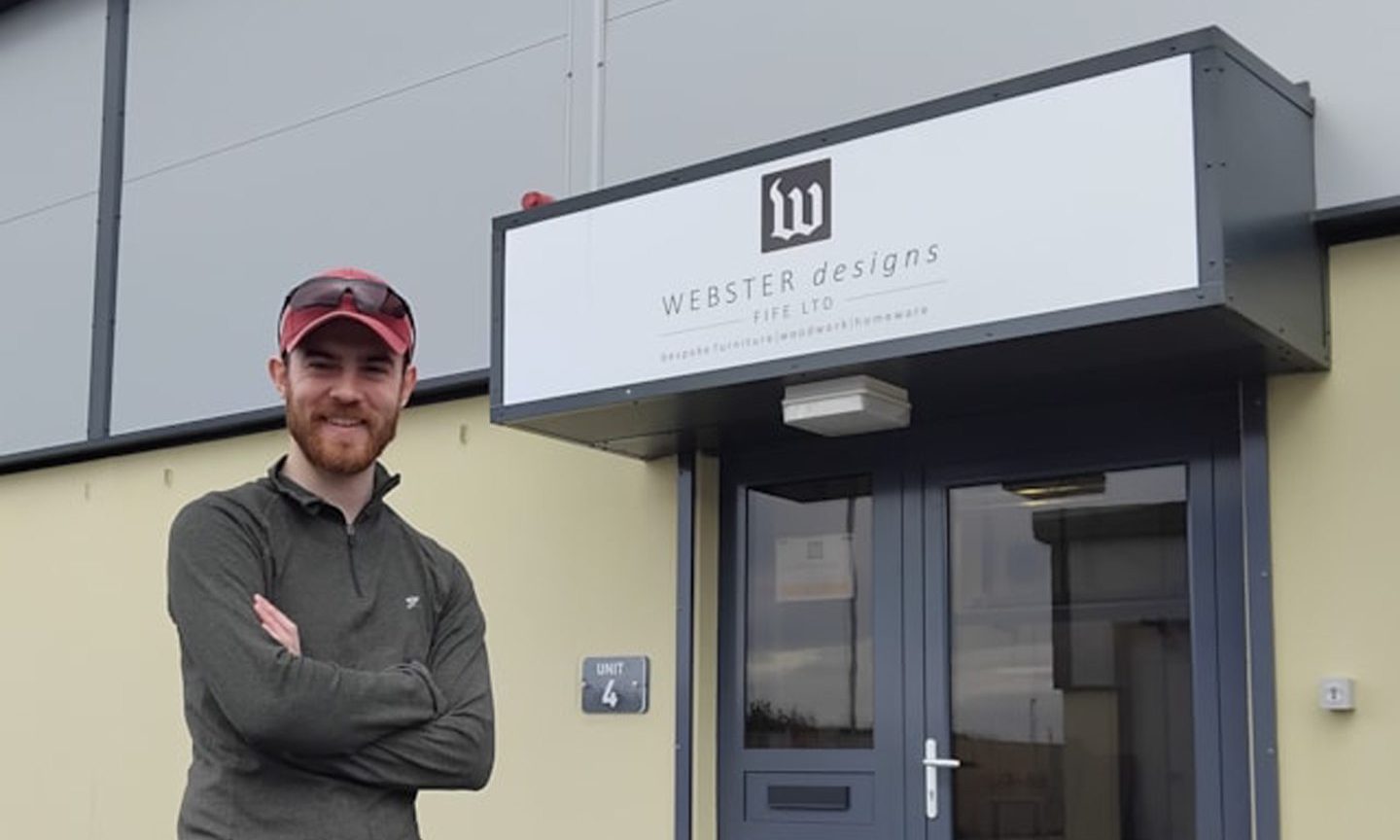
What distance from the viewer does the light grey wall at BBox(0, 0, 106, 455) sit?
822 centimetres

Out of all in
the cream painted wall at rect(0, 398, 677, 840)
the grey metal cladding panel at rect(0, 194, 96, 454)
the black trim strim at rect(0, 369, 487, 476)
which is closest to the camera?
the cream painted wall at rect(0, 398, 677, 840)

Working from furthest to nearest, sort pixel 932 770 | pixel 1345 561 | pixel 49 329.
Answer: pixel 49 329 < pixel 932 770 < pixel 1345 561

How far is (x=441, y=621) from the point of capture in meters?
2.49

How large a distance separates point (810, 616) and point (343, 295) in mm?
3491

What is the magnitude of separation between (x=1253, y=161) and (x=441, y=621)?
2478mm

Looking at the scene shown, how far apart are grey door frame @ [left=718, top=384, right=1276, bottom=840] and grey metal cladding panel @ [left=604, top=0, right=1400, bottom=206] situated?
2.40 feet

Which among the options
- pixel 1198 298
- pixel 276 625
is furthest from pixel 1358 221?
pixel 276 625

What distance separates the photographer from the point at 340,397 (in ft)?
7.41

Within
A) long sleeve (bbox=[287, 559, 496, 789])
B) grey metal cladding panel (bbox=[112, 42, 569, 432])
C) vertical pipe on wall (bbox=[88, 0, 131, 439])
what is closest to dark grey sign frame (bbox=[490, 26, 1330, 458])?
grey metal cladding panel (bbox=[112, 42, 569, 432])

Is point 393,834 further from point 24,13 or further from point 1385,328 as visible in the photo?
point 24,13

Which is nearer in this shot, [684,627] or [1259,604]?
[1259,604]

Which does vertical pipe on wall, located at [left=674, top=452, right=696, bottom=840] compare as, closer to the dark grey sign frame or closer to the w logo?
the dark grey sign frame

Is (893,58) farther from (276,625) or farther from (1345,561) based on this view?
(276,625)


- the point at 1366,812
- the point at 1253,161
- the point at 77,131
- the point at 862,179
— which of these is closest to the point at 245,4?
the point at 77,131
